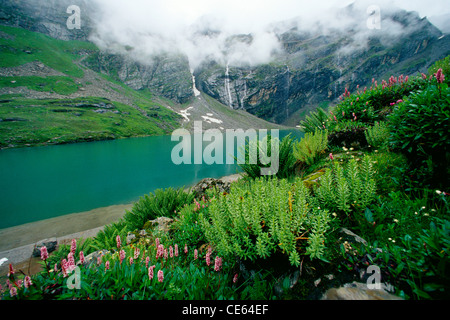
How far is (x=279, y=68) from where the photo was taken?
185 metres

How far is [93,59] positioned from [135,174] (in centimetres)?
19205

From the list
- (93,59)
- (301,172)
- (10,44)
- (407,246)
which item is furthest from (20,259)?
(93,59)

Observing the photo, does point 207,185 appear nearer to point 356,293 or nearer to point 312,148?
point 312,148

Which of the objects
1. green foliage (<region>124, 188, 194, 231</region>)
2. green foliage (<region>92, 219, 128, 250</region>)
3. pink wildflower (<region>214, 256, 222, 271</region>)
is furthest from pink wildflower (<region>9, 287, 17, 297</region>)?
green foliage (<region>124, 188, 194, 231</region>)

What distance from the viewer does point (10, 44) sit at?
11844cm

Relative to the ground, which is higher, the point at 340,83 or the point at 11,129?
the point at 340,83

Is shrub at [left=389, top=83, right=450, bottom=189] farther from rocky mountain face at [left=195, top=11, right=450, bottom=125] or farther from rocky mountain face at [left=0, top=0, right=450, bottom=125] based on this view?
rocky mountain face at [left=195, top=11, right=450, bottom=125]

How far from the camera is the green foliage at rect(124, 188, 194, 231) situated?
18.0 feet

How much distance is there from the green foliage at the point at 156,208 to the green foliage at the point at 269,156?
259 centimetres

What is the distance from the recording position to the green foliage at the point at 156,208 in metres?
5.48

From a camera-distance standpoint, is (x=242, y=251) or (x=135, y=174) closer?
(x=242, y=251)

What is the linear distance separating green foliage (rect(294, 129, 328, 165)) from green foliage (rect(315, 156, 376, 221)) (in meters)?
2.17

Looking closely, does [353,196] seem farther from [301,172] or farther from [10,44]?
[10,44]

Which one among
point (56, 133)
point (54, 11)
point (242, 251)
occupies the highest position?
point (54, 11)
